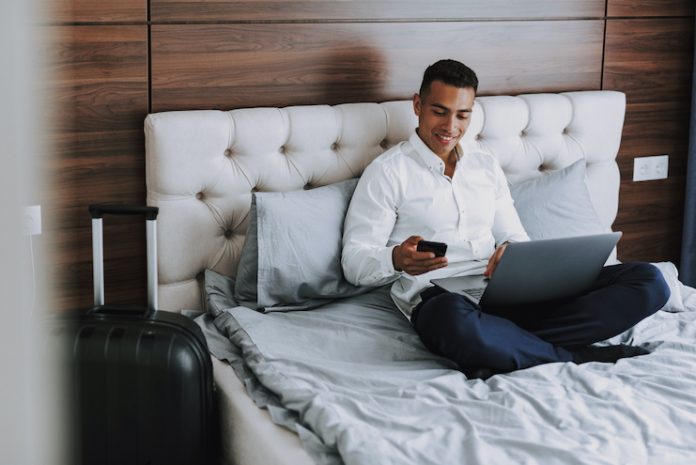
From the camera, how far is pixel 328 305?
234cm

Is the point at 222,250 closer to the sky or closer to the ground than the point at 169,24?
closer to the ground

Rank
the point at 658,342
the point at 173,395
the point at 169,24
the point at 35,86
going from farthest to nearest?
the point at 169,24 → the point at 658,342 → the point at 173,395 → the point at 35,86

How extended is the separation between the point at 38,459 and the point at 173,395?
1.61 metres

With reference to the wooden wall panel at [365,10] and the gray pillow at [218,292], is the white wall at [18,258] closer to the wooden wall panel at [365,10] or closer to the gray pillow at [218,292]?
the gray pillow at [218,292]

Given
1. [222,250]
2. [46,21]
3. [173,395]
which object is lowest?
[173,395]

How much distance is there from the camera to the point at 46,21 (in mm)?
224

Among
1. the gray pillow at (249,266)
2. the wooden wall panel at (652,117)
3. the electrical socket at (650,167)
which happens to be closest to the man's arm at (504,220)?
the gray pillow at (249,266)

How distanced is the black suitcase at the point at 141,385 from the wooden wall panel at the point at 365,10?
0.74 m

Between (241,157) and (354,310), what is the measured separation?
526 mm

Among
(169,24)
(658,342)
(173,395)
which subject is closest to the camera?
(173,395)

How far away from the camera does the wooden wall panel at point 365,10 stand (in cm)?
234

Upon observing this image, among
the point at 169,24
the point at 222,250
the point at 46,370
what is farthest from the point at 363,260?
the point at 46,370

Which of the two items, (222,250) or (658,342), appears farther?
(222,250)

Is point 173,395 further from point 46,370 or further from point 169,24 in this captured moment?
point 46,370
